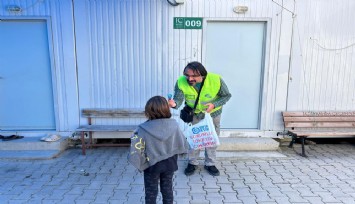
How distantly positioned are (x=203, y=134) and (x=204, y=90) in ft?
1.87

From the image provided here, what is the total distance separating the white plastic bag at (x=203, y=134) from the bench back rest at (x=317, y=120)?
2.06 m

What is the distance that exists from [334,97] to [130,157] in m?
4.28

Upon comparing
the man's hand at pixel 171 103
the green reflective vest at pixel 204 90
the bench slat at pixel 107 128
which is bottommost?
the bench slat at pixel 107 128

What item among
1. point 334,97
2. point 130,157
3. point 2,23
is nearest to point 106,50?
point 2,23

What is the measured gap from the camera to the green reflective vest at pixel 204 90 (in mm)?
3432

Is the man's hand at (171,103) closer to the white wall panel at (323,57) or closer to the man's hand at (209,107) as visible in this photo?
the man's hand at (209,107)

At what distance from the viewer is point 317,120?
4906 mm

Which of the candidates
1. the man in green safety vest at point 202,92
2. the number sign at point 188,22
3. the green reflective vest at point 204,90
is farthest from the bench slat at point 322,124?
the number sign at point 188,22

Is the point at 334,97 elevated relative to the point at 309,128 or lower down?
elevated

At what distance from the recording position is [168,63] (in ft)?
15.9

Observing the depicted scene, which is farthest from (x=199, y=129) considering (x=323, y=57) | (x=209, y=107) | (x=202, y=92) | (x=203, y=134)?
(x=323, y=57)

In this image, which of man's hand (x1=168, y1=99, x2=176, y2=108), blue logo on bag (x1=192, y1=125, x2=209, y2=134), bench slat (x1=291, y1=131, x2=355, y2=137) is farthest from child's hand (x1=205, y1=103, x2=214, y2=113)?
bench slat (x1=291, y1=131, x2=355, y2=137)

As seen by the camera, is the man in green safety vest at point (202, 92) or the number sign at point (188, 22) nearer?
the man in green safety vest at point (202, 92)

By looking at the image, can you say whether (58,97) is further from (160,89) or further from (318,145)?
(318,145)
